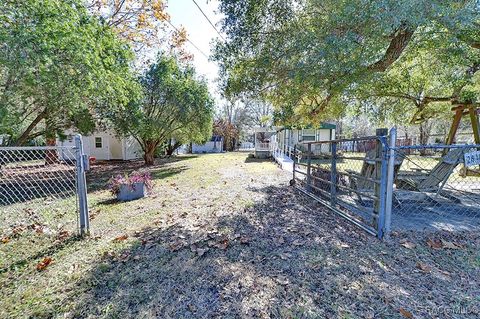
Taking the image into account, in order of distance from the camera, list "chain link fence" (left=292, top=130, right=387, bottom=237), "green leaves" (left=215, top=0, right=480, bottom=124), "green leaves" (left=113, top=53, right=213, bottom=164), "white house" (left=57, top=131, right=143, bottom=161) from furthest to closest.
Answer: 1. "white house" (left=57, top=131, right=143, bottom=161)
2. "green leaves" (left=113, top=53, right=213, bottom=164)
3. "green leaves" (left=215, top=0, right=480, bottom=124)
4. "chain link fence" (left=292, top=130, right=387, bottom=237)

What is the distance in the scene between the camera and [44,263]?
10.2ft

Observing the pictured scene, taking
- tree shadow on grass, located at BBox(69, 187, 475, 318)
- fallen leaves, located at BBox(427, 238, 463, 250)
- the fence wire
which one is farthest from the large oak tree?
fallen leaves, located at BBox(427, 238, 463, 250)

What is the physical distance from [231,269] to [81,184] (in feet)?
8.18

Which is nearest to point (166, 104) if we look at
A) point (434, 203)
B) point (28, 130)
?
point (28, 130)

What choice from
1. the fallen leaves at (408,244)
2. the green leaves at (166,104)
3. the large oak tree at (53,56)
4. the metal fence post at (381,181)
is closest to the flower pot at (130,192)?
the large oak tree at (53,56)

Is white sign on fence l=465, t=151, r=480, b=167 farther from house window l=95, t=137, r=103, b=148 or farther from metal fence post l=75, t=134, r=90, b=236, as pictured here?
house window l=95, t=137, r=103, b=148

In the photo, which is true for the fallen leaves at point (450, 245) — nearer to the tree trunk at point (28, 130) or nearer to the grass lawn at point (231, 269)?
the grass lawn at point (231, 269)

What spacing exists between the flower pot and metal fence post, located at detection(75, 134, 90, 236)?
2.57 metres

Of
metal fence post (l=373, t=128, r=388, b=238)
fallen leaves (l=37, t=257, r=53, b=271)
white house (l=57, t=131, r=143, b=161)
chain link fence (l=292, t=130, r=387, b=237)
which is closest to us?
fallen leaves (l=37, t=257, r=53, b=271)

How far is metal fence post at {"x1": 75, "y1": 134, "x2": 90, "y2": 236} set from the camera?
3.67 meters

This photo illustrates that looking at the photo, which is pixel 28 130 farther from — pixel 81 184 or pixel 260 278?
pixel 260 278

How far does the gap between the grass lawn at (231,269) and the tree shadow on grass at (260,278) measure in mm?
12

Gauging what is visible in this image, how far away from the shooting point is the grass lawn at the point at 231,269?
228 cm

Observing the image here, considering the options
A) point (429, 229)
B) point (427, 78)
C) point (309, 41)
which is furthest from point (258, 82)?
point (427, 78)
